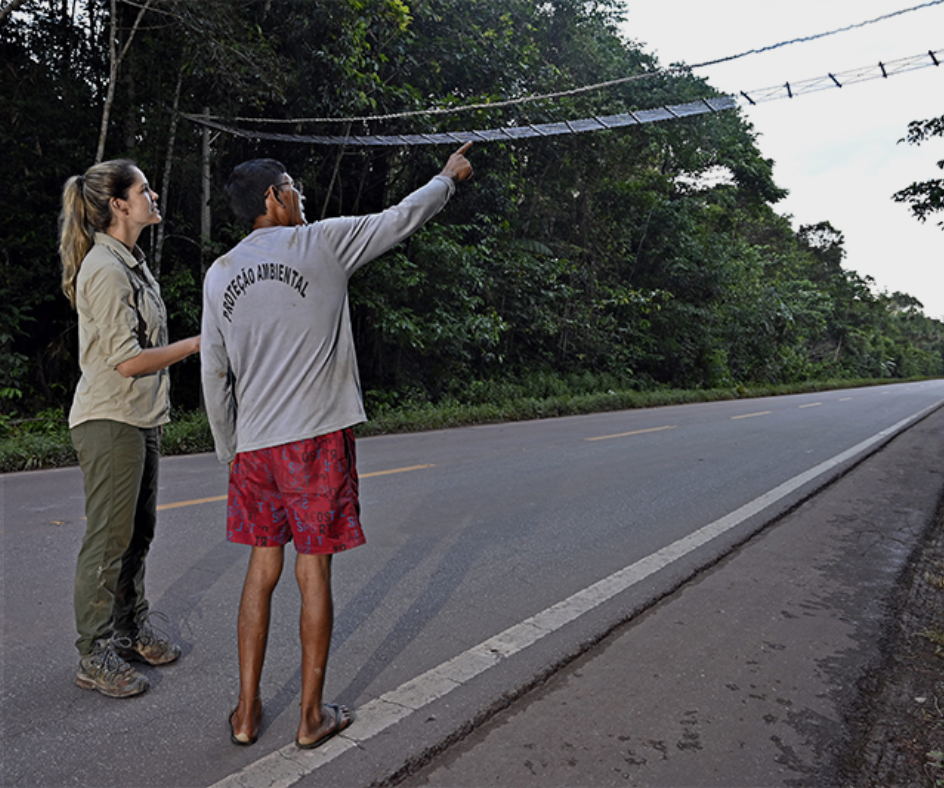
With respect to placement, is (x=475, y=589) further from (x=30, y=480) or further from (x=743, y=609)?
(x=30, y=480)

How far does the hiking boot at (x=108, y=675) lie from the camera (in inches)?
120

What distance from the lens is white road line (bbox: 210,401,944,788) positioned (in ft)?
8.38

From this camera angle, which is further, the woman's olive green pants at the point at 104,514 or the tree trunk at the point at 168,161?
the tree trunk at the point at 168,161

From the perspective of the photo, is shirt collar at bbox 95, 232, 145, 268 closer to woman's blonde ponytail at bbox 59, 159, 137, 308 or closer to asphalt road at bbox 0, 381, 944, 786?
woman's blonde ponytail at bbox 59, 159, 137, 308

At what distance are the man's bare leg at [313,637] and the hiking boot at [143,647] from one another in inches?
39.9

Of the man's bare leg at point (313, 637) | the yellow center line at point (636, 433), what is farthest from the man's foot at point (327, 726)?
the yellow center line at point (636, 433)

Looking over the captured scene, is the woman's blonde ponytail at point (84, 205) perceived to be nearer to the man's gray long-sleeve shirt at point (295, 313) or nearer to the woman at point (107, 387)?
the woman at point (107, 387)

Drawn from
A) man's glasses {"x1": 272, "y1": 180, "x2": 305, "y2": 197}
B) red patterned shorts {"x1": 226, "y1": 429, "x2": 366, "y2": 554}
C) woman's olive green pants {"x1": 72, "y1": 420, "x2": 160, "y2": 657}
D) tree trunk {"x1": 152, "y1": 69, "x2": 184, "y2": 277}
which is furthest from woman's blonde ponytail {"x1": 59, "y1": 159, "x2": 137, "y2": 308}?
tree trunk {"x1": 152, "y1": 69, "x2": 184, "y2": 277}

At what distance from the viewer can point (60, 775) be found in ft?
8.24

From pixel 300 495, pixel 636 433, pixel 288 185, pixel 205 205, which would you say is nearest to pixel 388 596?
pixel 300 495

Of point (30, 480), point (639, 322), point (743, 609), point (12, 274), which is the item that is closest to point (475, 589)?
point (743, 609)

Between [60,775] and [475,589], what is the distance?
2.41m

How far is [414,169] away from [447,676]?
571 inches

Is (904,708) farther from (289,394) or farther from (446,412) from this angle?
(446,412)
